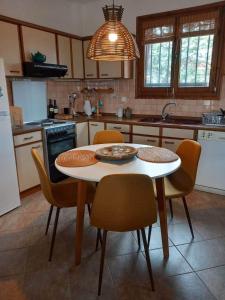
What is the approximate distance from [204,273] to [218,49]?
2713mm

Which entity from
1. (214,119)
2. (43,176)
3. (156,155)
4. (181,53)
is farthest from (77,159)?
(181,53)

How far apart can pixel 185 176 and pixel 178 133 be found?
99 centimetres

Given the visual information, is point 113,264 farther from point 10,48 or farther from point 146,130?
point 10,48

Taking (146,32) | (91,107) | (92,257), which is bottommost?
(92,257)

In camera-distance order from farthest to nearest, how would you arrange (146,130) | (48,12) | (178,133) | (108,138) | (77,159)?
(48,12)
(146,130)
(178,133)
(108,138)
(77,159)

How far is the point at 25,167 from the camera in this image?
292 centimetres

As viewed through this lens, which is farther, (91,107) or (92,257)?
(91,107)

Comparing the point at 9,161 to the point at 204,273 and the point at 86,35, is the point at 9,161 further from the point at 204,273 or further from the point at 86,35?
the point at 86,35

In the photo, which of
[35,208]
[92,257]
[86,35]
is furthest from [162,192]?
[86,35]

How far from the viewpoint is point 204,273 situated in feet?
5.75

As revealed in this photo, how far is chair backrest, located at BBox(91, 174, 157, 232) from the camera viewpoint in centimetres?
138

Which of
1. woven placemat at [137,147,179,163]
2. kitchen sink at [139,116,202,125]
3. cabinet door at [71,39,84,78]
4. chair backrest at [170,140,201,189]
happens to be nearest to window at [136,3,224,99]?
kitchen sink at [139,116,202,125]

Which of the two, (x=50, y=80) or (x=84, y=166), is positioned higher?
(x=50, y=80)

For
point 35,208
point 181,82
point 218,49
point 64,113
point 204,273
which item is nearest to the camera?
point 204,273
